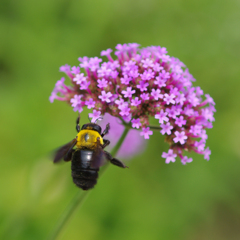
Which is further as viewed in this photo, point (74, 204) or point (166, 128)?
point (74, 204)

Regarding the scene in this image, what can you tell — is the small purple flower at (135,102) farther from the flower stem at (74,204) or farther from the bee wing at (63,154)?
the bee wing at (63,154)

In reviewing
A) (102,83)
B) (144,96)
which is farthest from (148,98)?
(102,83)

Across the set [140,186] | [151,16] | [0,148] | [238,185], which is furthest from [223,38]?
[0,148]

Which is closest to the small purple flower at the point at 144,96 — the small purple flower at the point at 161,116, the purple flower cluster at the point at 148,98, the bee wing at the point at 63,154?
the purple flower cluster at the point at 148,98

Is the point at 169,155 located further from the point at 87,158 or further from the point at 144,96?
the point at 87,158

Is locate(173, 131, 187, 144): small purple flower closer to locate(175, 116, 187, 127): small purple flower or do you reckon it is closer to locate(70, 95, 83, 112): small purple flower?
locate(175, 116, 187, 127): small purple flower

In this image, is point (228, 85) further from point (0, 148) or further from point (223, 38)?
point (0, 148)
